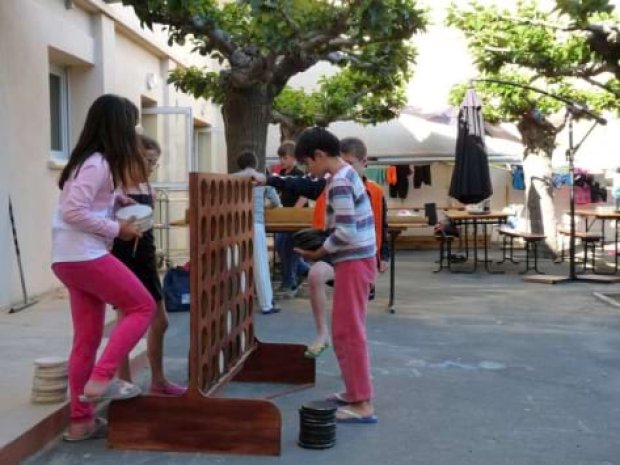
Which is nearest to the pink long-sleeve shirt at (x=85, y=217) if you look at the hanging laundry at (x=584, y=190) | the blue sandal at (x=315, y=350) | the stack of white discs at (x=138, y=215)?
the stack of white discs at (x=138, y=215)

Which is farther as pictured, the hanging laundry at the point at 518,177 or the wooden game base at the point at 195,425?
the hanging laundry at the point at 518,177

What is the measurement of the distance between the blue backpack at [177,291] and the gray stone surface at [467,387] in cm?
27

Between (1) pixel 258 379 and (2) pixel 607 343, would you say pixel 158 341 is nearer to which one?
(1) pixel 258 379

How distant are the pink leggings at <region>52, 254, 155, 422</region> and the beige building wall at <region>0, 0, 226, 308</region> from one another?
165 inches

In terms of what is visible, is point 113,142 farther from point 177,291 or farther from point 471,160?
point 471,160

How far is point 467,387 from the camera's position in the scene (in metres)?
5.33

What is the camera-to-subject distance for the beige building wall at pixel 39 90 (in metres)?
7.93

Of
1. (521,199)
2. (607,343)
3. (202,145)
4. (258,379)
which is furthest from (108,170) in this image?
(521,199)

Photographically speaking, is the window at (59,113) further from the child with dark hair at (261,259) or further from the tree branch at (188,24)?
the child with dark hair at (261,259)

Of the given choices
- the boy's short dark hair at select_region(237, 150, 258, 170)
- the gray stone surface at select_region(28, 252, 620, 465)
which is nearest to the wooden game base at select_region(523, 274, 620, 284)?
the gray stone surface at select_region(28, 252, 620, 465)

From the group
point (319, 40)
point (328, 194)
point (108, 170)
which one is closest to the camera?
point (108, 170)

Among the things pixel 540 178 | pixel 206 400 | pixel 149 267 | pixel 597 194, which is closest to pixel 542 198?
pixel 540 178

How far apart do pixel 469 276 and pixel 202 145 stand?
7.90m

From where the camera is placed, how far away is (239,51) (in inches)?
376
